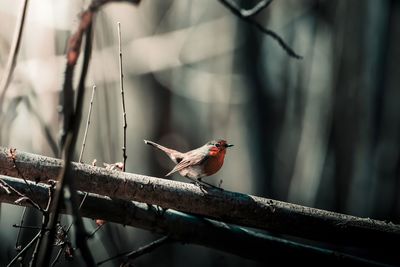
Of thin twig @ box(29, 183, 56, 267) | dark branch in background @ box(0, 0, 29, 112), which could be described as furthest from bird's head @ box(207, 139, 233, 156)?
dark branch in background @ box(0, 0, 29, 112)

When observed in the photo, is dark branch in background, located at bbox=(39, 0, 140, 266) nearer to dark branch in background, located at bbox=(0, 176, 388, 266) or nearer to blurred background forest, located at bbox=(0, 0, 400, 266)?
dark branch in background, located at bbox=(0, 176, 388, 266)

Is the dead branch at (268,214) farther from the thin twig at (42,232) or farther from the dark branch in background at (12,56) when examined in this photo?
the dark branch in background at (12,56)

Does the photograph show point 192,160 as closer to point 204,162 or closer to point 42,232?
point 204,162

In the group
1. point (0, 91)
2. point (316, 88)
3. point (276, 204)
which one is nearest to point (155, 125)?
point (316, 88)

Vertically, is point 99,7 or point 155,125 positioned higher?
point 99,7

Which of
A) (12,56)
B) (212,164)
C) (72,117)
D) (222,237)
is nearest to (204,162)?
(212,164)

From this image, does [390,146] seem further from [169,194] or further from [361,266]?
[169,194]
